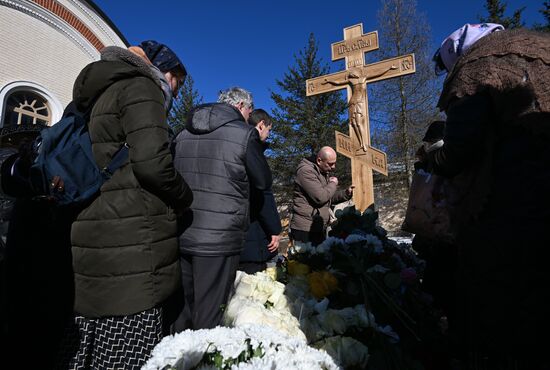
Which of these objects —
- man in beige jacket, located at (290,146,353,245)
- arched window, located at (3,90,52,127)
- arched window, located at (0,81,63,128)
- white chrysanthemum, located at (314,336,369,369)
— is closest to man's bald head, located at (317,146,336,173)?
man in beige jacket, located at (290,146,353,245)

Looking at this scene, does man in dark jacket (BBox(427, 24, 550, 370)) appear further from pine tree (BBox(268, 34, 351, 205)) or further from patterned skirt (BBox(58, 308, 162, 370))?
pine tree (BBox(268, 34, 351, 205))

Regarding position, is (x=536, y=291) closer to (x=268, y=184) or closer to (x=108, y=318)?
(x=268, y=184)

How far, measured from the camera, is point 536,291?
3.56ft

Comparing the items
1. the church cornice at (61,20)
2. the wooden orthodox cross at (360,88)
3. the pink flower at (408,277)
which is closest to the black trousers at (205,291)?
the pink flower at (408,277)

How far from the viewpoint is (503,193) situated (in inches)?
46.2

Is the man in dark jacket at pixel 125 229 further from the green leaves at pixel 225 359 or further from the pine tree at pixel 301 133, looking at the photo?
the pine tree at pixel 301 133

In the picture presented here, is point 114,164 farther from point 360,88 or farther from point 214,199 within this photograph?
point 360,88

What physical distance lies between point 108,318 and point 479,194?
1.43m

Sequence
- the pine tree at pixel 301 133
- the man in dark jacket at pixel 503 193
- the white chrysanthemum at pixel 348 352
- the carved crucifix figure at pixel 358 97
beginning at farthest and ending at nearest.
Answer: the pine tree at pixel 301 133 → the carved crucifix figure at pixel 358 97 → the man in dark jacket at pixel 503 193 → the white chrysanthemum at pixel 348 352

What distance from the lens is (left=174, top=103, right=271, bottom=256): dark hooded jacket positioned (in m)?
1.85

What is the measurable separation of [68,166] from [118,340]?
689 millimetres

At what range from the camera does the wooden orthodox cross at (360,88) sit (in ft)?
16.0

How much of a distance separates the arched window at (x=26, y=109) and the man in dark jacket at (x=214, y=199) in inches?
348

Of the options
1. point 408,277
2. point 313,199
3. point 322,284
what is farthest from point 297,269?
point 313,199
